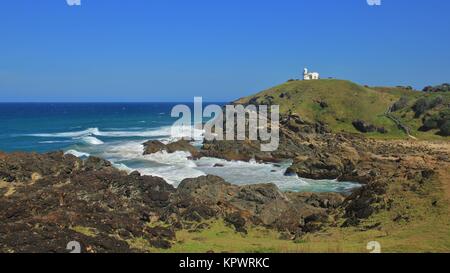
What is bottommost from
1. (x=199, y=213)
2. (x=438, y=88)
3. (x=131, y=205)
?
(x=199, y=213)

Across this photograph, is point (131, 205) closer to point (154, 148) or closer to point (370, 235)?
point (370, 235)

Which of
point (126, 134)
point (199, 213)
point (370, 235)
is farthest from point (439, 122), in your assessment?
point (199, 213)

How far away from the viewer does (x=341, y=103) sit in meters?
99.4

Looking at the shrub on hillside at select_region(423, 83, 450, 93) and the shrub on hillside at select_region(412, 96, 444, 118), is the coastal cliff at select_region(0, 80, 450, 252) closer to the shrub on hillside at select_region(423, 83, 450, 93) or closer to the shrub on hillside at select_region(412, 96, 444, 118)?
the shrub on hillside at select_region(412, 96, 444, 118)

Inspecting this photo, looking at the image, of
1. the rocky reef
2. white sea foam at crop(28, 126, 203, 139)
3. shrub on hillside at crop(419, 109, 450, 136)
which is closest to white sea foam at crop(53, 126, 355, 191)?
the rocky reef

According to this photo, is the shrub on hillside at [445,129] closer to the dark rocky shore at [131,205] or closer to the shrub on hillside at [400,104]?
the shrub on hillside at [400,104]

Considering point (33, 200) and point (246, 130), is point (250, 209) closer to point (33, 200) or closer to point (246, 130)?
point (33, 200)

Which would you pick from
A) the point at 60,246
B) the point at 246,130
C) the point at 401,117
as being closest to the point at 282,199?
the point at 60,246

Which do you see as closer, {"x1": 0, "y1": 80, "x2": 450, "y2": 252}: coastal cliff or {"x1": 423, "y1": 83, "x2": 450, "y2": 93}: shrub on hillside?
{"x1": 0, "y1": 80, "x2": 450, "y2": 252}: coastal cliff

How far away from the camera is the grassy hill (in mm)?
88113

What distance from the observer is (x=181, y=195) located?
27.0 meters

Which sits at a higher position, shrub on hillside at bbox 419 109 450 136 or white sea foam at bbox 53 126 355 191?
shrub on hillside at bbox 419 109 450 136

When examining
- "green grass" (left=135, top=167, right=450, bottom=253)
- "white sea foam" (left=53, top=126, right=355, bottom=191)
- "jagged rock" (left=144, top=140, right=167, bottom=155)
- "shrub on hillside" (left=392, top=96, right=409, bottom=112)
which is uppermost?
"shrub on hillside" (left=392, top=96, right=409, bottom=112)

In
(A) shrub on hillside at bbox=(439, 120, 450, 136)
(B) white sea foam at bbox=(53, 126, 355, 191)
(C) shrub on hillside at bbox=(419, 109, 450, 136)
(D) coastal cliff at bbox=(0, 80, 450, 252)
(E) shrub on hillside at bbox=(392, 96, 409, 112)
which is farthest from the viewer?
(E) shrub on hillside at bbox=(392, 96, 409, 112)
